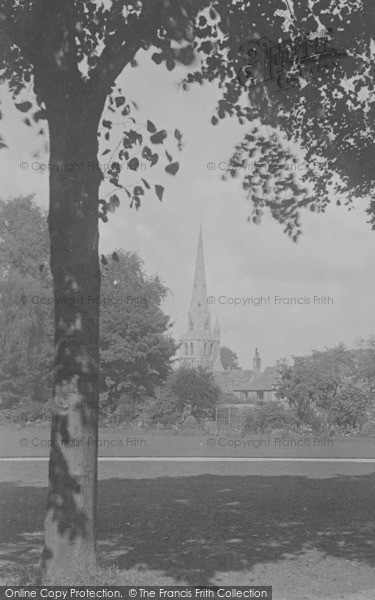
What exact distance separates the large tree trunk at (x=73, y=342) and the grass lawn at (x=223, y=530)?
0.45m

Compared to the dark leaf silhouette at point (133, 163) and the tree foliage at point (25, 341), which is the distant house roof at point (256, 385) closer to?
the tree foliage at point (25, 341)

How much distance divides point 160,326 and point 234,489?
91.3 ft

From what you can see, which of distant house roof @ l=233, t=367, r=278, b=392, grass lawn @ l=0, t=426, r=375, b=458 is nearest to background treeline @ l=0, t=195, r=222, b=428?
grass lawn @ l=0, t=426, r=375, b=458

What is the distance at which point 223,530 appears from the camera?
9695mm

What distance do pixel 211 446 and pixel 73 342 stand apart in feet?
70.7

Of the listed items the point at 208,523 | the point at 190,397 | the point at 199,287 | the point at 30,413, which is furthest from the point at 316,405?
the point at 199,287

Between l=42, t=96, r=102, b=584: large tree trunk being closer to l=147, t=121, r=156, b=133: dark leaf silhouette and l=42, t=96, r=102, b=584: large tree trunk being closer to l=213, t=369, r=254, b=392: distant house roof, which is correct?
l=147, t=121, r=156, b=133: dark leaf silhouette

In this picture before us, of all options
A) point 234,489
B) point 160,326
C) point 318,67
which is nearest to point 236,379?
point 160,326

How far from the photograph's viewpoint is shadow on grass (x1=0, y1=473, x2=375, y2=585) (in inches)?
313

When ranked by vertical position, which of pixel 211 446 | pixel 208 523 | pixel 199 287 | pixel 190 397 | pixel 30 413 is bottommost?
pixel 208 523

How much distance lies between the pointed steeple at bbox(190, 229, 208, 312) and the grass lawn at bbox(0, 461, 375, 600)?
83522 millimetres

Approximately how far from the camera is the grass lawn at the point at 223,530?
7.05 metres

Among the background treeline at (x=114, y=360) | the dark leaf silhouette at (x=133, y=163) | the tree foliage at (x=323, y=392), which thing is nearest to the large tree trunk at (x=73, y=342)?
the dark leaf silhouette at (x=133, y=163)

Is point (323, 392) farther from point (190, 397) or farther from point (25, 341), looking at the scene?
point (25, 341)
